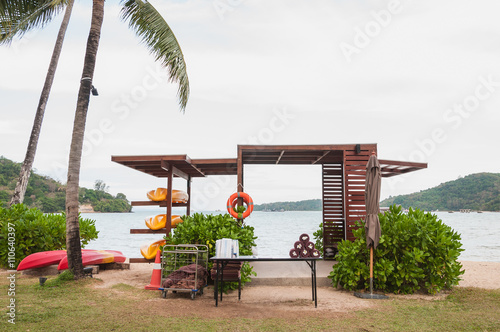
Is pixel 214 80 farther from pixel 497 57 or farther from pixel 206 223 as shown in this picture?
pixel 497 57

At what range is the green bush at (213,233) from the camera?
22.9 feet

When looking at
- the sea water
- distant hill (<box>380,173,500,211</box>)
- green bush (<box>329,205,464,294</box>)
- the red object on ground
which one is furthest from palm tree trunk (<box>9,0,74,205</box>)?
distant hill (<box>380,173,500,211</box>)

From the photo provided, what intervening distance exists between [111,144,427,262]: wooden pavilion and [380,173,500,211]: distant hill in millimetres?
29775

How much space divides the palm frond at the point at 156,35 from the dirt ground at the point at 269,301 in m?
4.54

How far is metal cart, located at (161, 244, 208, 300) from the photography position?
6254mm

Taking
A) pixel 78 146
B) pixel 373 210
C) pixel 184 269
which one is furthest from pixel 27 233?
pixel 373 210

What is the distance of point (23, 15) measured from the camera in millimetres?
8969

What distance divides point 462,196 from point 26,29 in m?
41.6

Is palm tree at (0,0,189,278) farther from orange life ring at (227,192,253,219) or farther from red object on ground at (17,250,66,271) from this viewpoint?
orange life ring at (227,192,253,219)

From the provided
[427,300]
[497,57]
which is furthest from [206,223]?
[497,57]

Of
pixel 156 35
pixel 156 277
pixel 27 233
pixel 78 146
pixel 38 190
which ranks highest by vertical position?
pixel 156 35

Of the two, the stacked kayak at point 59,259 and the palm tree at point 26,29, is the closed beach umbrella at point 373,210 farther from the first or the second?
the palm tree at point 26,29

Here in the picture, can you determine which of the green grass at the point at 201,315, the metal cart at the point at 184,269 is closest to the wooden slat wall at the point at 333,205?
the green grass at the point at 201,315

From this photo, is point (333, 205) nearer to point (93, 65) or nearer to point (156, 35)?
point (156, 35)
